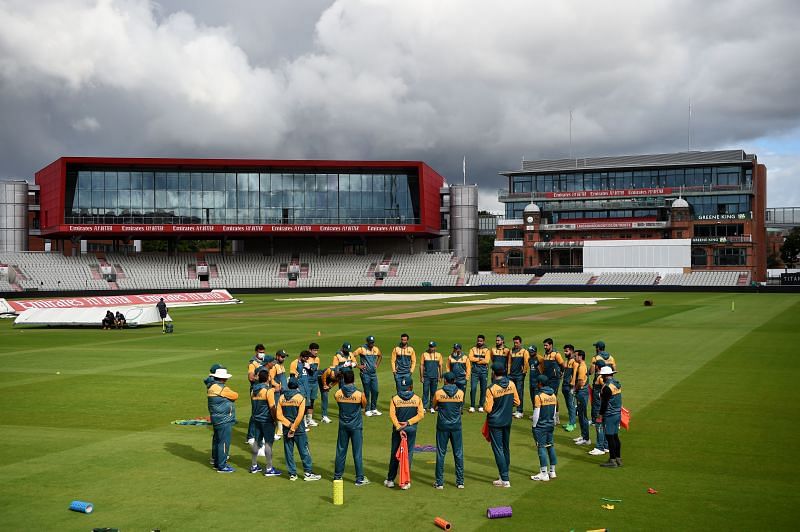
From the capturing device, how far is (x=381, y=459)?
14.3 m

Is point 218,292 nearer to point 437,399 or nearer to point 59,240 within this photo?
point 59,240

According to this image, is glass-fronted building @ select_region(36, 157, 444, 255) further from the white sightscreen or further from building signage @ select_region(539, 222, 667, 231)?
the white sightscreen

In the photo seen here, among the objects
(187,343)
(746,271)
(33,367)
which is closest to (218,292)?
(187,343)

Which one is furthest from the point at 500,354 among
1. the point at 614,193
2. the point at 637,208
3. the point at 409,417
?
the point at 614,193

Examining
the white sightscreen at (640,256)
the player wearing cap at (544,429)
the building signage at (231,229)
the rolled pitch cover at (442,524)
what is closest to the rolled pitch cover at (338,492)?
the rolled pitch cover at (442,524)

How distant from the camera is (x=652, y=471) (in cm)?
1322

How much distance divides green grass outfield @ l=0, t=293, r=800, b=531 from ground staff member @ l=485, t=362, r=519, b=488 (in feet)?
1.21

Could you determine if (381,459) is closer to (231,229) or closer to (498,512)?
(498,512)

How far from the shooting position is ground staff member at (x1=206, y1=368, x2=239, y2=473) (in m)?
13.3

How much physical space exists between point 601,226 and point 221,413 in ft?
350

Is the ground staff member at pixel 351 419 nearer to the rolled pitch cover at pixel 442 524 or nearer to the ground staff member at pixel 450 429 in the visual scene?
the ground staff member at pixel 450 429

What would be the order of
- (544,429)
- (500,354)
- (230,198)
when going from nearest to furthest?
(544,429) < (500,354) < (230,198)

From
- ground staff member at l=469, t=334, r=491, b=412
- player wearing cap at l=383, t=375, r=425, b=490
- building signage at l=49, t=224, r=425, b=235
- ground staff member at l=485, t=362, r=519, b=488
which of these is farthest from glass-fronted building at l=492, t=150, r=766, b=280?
player wearing cap at l=383, t=375, r=425, b=490

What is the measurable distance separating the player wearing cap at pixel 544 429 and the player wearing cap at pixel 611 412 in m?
1.09
